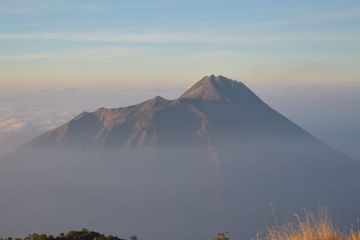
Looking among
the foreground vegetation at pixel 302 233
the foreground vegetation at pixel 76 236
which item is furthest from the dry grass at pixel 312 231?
the foreground vegetation at pixel 76 236

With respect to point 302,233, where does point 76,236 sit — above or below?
above

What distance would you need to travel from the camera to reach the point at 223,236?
12500 millimetres

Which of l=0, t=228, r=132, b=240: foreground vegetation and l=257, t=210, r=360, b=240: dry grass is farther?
l=0, t=228, r=132, b=240: foreground vegetation

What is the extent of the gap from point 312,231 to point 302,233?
0.21 metres

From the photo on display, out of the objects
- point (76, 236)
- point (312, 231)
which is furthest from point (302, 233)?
point (76, 236)

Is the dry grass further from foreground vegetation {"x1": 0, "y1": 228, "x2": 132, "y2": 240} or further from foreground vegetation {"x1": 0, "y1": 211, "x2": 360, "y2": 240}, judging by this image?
foreground vegetation {"x1": 0, "y1": 228, "x2": 132, "y2": 240}

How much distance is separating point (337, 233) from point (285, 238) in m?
1.06

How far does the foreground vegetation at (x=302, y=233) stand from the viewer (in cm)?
1234

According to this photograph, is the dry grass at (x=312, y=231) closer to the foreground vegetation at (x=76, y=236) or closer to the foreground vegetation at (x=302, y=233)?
A: the foreground vegetation at (x=302, y=233)

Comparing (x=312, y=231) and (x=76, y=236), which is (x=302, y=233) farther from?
(x=76, y=236)

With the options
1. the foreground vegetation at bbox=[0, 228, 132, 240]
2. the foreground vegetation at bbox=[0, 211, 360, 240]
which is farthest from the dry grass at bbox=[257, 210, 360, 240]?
the foreground vegetation at bbox=[0, 228, 132, 240]

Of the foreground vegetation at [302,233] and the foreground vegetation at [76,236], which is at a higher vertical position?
the foreground vegetation at [76,236]

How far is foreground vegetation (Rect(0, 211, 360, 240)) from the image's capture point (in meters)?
12.3

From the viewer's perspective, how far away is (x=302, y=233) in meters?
12.7
